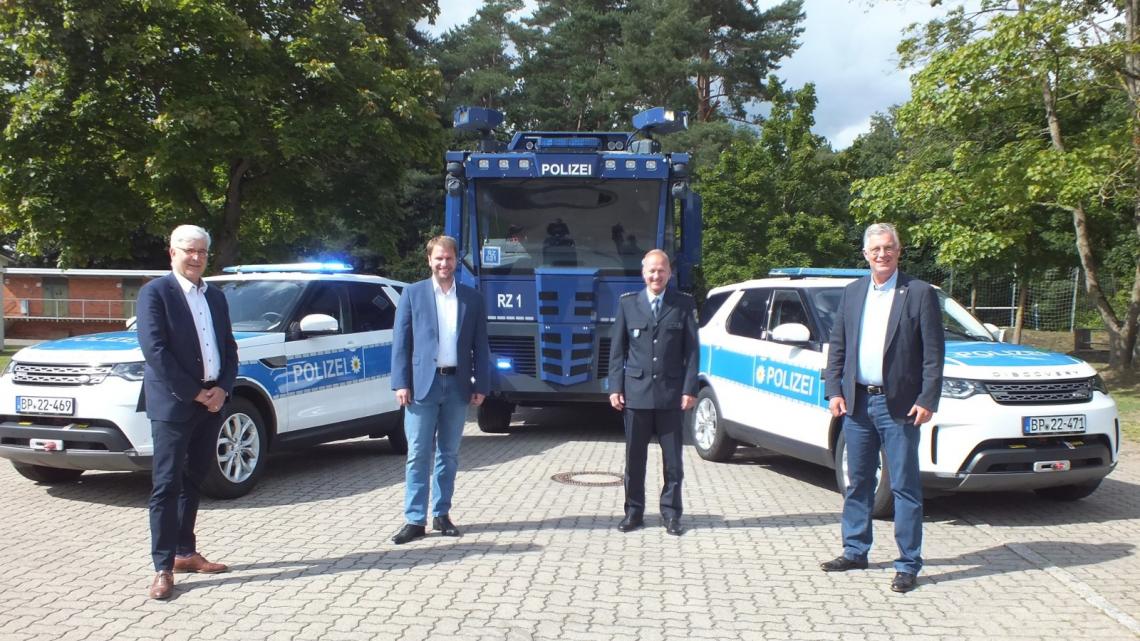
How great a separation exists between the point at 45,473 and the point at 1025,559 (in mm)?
7191

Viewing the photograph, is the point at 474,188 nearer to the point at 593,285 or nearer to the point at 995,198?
the point at 593,285

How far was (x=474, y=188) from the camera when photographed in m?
11.0

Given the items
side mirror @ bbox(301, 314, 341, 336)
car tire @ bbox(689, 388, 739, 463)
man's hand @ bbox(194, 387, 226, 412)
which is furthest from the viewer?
car tire @ bbox(689, 388, 739, 463)

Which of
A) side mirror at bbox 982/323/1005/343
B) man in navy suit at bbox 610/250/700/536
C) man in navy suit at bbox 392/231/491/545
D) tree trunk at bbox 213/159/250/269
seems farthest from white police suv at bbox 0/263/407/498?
tree trunk at bbox 213/159/250/269

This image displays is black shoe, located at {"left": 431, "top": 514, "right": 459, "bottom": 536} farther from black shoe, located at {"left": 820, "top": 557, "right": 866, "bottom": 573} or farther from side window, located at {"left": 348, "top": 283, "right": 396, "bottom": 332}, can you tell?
side window, located at {"left": 348, "top": 283, "right": 396, "bottom": 332}

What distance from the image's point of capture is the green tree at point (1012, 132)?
14.4 meters

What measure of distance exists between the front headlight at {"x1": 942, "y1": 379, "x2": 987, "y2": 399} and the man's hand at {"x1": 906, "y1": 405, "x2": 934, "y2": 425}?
1.61 metres

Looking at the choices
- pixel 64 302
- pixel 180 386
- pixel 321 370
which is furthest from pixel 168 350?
pixel 64 302

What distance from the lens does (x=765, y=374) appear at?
27.4ft

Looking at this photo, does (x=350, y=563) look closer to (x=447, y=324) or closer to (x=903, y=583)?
(x=447, y=324)

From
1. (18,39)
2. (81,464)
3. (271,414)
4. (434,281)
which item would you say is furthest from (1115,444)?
(18,39)

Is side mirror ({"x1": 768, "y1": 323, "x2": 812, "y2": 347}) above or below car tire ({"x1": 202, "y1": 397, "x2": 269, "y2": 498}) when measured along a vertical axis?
above

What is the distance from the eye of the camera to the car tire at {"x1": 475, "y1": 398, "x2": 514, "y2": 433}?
1155 cm

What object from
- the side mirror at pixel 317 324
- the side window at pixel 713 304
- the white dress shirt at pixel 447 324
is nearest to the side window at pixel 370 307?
the side mirror at pixel 317 324
